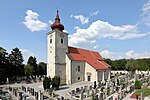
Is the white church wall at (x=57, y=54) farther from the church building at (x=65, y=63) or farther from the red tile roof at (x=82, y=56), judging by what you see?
the red tile roof at (x=82, y=56)

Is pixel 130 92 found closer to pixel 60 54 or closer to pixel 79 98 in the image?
pixel 79 98

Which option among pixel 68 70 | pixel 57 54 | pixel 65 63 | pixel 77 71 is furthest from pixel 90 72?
pixel 57 54

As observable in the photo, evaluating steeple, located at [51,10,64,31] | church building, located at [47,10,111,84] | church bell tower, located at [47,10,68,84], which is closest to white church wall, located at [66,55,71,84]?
church building, located at [47,10,111,84]

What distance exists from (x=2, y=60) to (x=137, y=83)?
35610 millimetres

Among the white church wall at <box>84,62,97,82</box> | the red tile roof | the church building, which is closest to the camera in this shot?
the church building

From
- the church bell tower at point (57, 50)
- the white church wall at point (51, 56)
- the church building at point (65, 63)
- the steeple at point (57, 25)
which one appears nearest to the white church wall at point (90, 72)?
the church building at point (65, 63)

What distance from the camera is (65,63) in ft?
126

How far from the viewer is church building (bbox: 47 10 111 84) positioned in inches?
1457

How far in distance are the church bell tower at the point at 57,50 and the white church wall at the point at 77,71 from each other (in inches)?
76.3

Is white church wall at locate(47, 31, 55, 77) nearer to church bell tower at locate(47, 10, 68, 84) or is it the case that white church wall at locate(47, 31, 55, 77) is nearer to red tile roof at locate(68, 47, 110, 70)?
church bell tower at locate(47, 10, 68, 84)

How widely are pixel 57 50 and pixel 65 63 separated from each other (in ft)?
11.4

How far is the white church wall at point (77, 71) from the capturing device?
3860 centimetres

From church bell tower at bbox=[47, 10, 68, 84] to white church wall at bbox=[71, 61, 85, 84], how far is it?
6.36 ft

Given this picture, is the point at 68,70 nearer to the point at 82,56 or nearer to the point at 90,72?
the point at 90,72
